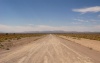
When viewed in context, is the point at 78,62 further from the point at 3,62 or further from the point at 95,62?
the point at 3,62

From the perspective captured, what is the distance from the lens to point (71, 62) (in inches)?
408

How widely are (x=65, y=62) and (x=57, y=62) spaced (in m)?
0.50

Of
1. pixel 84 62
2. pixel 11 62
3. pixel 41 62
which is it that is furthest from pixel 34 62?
pixel 84 62

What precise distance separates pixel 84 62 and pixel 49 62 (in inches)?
86.9

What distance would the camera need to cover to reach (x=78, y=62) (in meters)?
10.3

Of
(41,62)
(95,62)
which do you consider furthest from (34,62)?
(95,62)

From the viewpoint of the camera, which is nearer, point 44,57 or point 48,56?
point 44,57

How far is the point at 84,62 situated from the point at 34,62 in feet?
10.3

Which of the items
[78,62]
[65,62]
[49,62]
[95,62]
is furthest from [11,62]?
[95,62]

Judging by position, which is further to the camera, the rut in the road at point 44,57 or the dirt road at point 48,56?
the dirt road at point 48,56

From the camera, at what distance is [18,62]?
1015cm

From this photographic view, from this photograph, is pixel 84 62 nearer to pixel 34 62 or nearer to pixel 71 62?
pixel 71 62

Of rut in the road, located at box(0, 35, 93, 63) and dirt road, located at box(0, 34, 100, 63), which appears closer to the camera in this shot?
rut in the road, located at box(0, 35, 93, 63)

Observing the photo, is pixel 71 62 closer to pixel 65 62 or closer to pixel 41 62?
pixel 65 62
